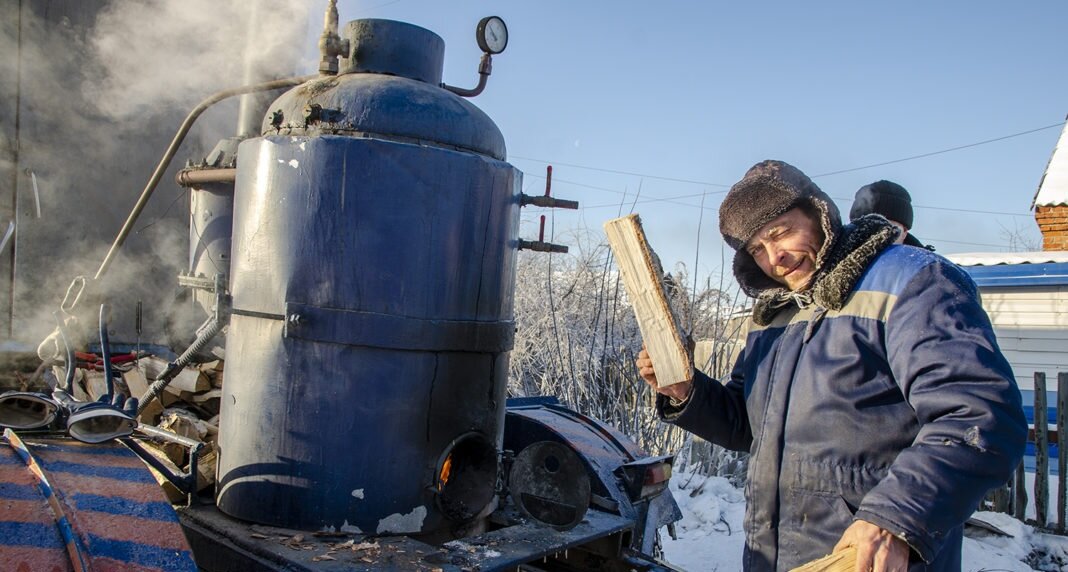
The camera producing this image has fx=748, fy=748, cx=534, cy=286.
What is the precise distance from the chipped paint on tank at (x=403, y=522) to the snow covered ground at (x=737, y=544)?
9.66ft

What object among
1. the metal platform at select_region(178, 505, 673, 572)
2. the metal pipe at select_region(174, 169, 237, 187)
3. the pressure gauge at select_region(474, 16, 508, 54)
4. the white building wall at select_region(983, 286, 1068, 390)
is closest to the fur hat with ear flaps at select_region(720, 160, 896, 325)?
the metal platform at select_region(178, 505, 673, 572)

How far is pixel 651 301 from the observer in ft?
8.34

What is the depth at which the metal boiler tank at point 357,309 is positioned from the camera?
2973mm

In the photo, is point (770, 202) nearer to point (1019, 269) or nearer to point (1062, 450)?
point (1062, 450)

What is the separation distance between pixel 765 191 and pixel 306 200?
5.86 feet

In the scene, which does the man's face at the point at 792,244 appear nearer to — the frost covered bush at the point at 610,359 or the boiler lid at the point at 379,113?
the boiler lid at the point at 379,113

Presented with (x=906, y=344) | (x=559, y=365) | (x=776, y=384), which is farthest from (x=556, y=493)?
(x=559, y=365)

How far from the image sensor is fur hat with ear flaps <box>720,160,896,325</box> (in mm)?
2072

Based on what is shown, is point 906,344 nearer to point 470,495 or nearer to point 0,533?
point 470,495

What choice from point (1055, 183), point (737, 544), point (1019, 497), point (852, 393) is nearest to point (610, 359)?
point (737, 544)

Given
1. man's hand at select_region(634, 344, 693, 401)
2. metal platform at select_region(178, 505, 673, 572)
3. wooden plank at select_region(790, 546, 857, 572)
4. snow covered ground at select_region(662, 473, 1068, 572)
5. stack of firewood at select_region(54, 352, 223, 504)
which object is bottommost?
snow covered ground at select_region(662, 473, 1068, 572)

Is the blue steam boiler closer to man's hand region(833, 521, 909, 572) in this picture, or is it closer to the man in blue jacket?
the man in blue jacket

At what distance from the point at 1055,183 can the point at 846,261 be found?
12.3 metres

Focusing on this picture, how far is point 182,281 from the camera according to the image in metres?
3.50
